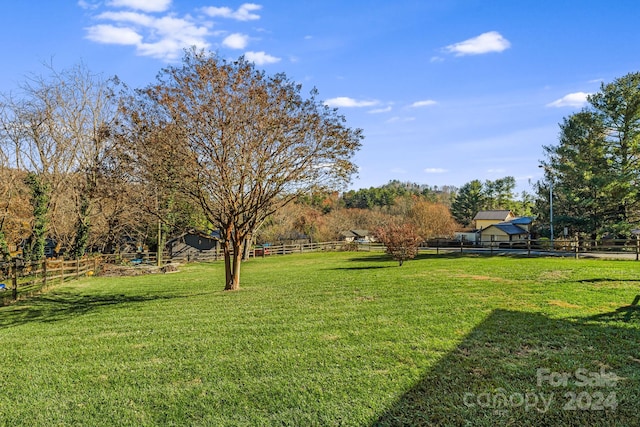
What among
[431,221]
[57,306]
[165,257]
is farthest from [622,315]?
[431,221]

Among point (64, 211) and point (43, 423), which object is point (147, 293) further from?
point (64, 211)

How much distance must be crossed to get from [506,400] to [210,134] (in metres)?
9.00

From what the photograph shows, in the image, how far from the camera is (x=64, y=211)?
19438mm

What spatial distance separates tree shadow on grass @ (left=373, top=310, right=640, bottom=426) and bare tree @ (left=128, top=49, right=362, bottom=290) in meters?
7.10

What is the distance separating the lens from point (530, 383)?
13.1 feet

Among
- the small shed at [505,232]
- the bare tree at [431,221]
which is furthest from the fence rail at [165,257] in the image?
the small shed at [505,232]

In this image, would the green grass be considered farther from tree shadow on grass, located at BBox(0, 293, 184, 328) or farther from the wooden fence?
the wooden fence

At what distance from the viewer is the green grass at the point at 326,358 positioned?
11.7 ft

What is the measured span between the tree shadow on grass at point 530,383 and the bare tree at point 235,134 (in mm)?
7102

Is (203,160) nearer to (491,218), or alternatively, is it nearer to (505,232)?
(505,232)

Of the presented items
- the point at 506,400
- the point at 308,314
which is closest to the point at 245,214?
the point at 308,314

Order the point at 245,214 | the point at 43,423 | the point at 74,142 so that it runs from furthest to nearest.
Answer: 1. the point at 74,142
2. the point at 245,214
3. the point at 43,423

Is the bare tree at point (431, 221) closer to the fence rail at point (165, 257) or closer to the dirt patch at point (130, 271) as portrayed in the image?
the fence rail at point (165, 257)

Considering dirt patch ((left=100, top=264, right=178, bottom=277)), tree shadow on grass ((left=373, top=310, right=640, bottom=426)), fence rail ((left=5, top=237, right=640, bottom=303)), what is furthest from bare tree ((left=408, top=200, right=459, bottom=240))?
tree shadow on grass ((left=373, top=310, right=640, bottom=426))
